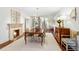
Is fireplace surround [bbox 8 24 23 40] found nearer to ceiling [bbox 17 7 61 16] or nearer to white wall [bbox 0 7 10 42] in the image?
white wall [bbox 0 7 10 42]

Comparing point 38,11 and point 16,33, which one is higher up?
point 38,11

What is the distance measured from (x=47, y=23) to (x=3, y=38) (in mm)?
913

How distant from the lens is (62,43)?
7.61ft

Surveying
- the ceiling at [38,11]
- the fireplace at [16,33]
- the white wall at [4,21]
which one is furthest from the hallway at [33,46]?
the ceiling at [38,11]

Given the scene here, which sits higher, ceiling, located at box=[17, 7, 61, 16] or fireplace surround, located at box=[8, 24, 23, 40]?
ceiling, located at box=[17, 7, 61, 16]

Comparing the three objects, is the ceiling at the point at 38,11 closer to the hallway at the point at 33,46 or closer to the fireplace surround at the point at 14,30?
the fireplace surround at the point at 14,30

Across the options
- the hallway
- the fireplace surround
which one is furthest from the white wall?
the hallway

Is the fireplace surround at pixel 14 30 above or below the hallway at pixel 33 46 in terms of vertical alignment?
above

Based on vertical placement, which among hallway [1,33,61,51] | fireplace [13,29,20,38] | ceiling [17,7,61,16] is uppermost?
ceiling [17,7,61,16]

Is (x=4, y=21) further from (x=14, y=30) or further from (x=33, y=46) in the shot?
(x=33, y=46)

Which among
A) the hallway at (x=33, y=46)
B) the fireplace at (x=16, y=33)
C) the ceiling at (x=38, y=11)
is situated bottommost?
the hallway at (x=33, y=46)

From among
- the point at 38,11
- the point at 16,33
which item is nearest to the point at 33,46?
the point at 16,33
